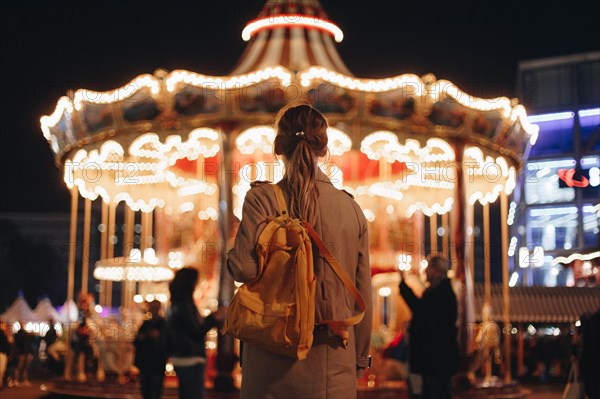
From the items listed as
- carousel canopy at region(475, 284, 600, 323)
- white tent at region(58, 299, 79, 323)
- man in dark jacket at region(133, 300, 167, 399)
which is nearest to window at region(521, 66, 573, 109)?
carousel canopy at region(475, 284, 600, 323)

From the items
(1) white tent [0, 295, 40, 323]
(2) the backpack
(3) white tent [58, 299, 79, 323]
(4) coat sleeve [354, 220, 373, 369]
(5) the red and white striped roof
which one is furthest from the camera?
(1) white tent [0, 295, 40, 323]

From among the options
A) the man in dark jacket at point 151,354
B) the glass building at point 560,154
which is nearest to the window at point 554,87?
the glass building at point 560,154

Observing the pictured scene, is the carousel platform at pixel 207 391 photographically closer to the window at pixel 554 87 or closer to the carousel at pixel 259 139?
the carousel at pixel 259 139

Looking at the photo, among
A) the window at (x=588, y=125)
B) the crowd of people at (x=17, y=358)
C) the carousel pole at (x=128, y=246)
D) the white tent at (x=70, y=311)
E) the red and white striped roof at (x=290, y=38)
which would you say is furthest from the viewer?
the window at (x=588, y=125)

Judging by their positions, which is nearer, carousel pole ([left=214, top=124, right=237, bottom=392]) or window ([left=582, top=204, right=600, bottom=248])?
carousel pole ([left=214, top=124, right=237, bottom=392])

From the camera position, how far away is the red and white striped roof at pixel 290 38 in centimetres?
1269

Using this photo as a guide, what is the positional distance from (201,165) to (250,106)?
4.37m

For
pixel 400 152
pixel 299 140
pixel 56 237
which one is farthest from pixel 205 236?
pixel 56 237

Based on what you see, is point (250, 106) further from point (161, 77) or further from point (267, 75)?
point (161, 77)

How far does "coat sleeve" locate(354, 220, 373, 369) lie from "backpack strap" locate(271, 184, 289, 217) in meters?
0.36

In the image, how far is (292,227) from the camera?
9.98 feet

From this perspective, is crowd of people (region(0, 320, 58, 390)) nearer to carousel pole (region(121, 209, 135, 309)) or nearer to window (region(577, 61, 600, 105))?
carousel pole (region(121, 209, 135, 309))

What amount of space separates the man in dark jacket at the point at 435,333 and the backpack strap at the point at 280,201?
11.8 feet

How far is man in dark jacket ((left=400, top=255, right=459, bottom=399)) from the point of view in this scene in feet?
21.1
